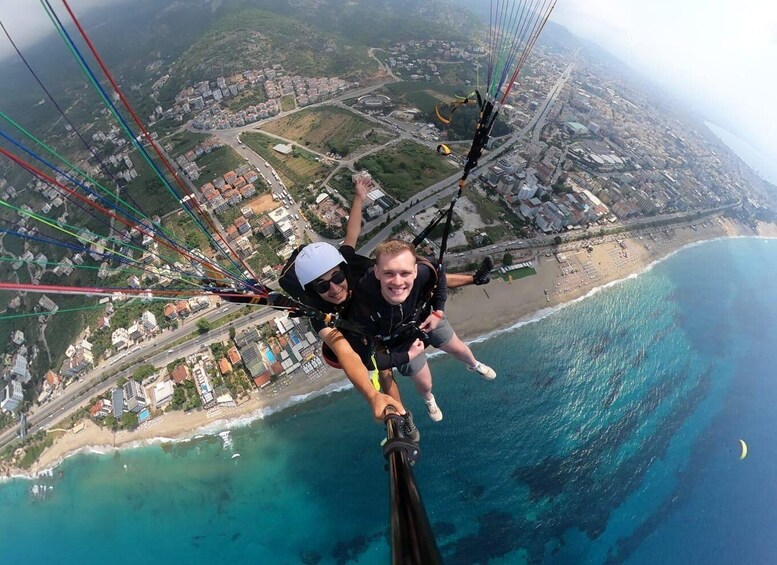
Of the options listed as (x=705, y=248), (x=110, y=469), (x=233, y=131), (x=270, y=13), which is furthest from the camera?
(x=270, y=13)

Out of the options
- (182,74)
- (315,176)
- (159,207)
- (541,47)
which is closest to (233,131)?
(159,207)

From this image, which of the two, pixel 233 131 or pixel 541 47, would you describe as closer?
pixel 233 131

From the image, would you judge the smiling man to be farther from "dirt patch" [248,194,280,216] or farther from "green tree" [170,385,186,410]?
"dirt patch" [248,194,280,216]

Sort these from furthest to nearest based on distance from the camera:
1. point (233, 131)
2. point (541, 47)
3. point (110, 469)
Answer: point (541, 47) → point (233, 131) → point (110, 469)

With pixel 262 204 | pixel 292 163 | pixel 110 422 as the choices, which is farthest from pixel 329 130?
pixel 110 422

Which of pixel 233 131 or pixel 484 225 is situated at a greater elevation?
pixel 484 225

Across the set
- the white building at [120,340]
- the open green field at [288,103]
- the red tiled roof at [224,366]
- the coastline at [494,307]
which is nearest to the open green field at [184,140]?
the open green field at [288,103]

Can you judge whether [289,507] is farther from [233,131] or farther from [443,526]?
[233,131]

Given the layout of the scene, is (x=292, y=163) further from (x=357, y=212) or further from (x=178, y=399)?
(x=357, y=212)

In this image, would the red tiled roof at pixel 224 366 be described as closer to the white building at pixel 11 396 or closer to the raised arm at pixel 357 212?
the white building at pixel 11 396
